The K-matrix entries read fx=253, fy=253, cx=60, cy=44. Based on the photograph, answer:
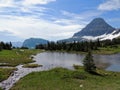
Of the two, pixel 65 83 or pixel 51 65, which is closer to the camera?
pixel 65 83

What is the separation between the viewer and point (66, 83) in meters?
56.2

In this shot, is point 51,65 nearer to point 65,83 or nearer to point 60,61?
point 60,61

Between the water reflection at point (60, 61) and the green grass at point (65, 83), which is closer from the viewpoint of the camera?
the green grass at point (65, 83)

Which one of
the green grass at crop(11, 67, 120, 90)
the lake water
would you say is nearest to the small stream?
the lake water

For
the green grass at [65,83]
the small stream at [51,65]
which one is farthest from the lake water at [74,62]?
the green grass at [65,83]

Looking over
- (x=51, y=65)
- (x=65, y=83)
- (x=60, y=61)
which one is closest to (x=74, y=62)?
(x=60, y=61)

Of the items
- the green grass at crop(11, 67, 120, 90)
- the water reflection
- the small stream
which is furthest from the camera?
the water reflection

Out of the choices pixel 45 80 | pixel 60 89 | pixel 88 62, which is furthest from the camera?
pixel 88 62

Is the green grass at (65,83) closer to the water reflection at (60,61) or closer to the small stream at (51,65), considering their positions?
the small stream at (51,65)

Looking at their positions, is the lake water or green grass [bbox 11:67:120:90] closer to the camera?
green grass [bbox 11:67:120:90]

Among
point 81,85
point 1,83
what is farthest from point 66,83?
point 1,83

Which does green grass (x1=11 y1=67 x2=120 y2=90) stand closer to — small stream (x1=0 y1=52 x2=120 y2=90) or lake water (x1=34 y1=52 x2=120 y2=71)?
small stream (x1=0 y1=52 x2=120 y2=90)

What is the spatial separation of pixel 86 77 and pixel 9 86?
19178 mm

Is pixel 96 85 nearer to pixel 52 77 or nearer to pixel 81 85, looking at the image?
pixel 81 85
